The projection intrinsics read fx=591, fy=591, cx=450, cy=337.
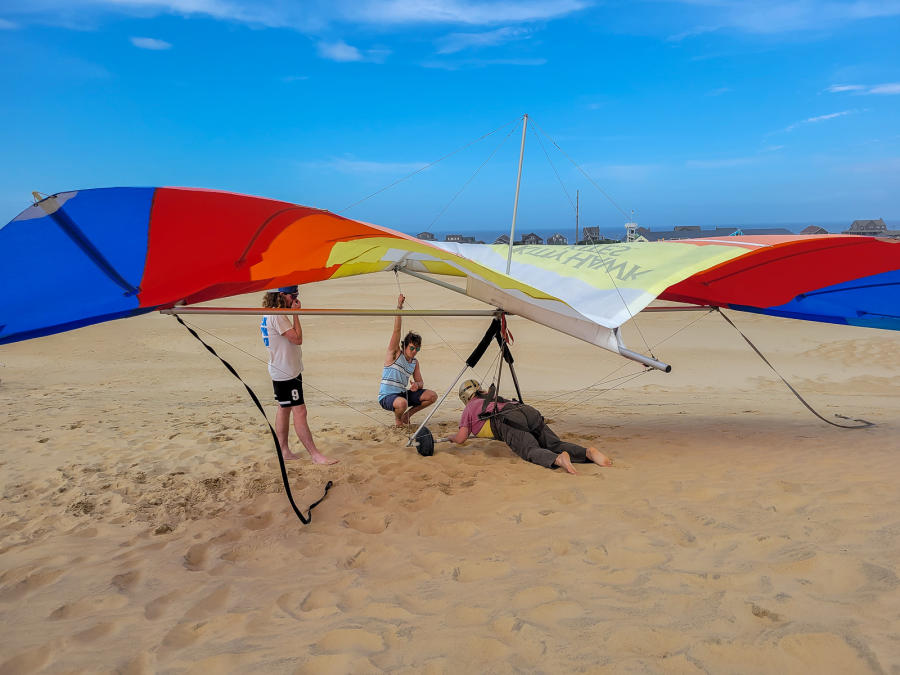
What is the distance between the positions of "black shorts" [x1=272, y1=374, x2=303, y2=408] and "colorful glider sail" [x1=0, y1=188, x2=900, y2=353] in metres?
0.72

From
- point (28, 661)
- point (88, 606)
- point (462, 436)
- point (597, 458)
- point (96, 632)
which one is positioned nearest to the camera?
point (28, 661)

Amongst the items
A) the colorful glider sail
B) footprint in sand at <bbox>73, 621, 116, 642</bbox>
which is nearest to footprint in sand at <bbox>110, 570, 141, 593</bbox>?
footprint in sand at <bbox>73, 621, 116, 642</bbox>

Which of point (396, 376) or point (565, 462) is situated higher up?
point (396, 376)

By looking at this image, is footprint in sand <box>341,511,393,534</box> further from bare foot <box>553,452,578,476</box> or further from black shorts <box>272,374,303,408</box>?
bare foot <box>553,452,578,476</box>

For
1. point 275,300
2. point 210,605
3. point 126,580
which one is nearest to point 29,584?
point 126,580

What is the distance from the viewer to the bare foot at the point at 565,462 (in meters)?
4.02

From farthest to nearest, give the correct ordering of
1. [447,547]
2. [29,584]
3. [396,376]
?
[396,376] < [447,547] < [29,584]

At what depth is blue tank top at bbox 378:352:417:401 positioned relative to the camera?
17.7 feet

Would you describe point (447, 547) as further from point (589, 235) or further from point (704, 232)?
point (589, 235)

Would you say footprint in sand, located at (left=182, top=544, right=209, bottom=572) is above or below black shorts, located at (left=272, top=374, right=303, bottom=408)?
below

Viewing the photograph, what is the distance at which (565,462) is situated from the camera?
4.05 m

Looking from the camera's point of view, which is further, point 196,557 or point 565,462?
point 565,462

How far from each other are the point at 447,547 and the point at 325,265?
2070mm

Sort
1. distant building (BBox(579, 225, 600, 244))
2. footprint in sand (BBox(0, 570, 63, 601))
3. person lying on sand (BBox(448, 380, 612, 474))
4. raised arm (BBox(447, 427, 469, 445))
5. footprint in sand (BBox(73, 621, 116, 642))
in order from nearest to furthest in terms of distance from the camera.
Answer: footprint in sand (BBox(73, 621, 116, 642)), footprint in sand (BBox(0, 570, 63, 601)), person lying on sand (BBox(448, 380, 612, 474)), raised arm (BBox(447, 427, 469, 445)), distant building (BBox(579, 225, 600, 244))
